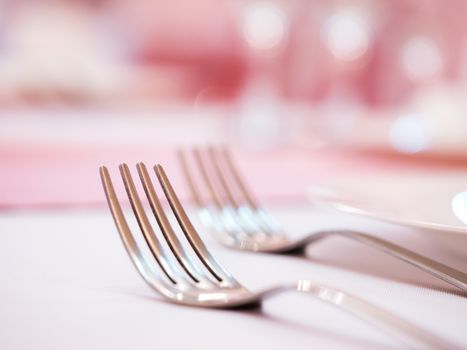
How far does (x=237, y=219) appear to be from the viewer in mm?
504

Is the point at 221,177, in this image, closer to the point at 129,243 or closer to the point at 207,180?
the point at 207,180

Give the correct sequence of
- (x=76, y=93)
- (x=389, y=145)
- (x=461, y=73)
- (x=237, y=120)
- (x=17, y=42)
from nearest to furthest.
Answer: (x=389, y=145)
(x=237, y=120)
(x=76, y=93)
(x=461, y=73)
(x=17, y=42)

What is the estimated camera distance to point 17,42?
3352 mm

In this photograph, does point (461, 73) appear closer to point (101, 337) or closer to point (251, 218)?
point (251, 218)

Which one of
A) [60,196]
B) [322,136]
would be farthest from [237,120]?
[60,196]

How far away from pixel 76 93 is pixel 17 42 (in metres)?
0.90

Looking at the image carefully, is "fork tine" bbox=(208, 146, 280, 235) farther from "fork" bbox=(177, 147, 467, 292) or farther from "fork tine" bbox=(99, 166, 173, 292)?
"fork tine" bbox=(99, 166, 173, 292)

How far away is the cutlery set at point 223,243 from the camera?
0.93ft

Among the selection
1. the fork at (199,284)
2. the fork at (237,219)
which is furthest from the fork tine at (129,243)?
the fork at (237,219)

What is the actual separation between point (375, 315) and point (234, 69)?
3.37 metres

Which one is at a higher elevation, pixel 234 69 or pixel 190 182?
pixel 234 69

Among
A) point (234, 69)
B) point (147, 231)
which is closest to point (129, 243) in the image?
point (147, 231)

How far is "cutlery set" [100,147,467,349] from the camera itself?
28 cm

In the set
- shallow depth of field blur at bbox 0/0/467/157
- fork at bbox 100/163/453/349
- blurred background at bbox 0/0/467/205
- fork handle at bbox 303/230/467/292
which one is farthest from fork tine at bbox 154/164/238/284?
shallow depth of field blur at bbox 0/0/467/157
